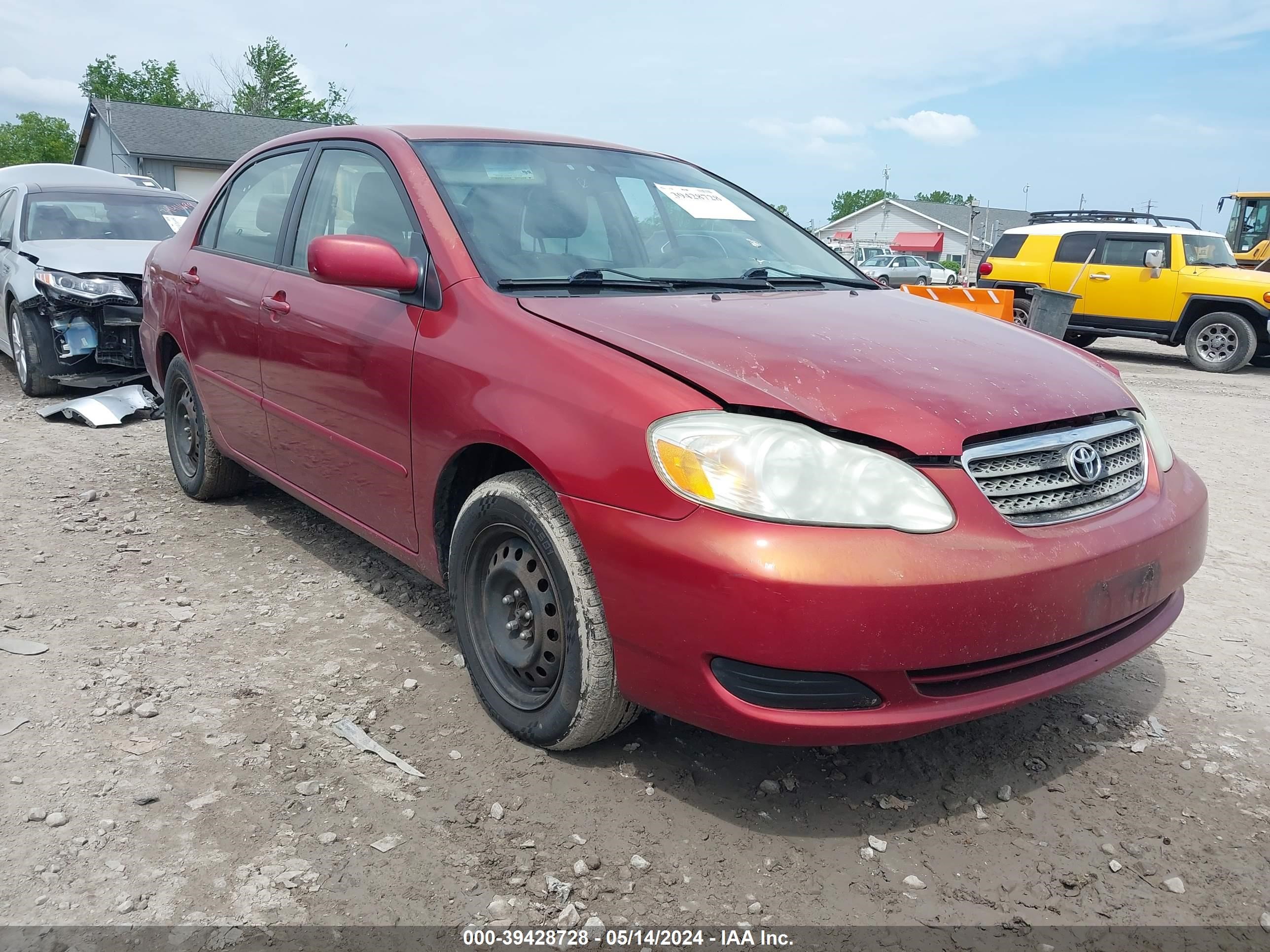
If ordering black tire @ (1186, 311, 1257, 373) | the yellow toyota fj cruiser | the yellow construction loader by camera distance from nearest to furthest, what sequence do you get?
1. black tire @ (1186, 311, 1257, 373)
2. the yellow toyota fj cruiser
3. the yellow construction loader

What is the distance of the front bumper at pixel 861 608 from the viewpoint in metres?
2.07

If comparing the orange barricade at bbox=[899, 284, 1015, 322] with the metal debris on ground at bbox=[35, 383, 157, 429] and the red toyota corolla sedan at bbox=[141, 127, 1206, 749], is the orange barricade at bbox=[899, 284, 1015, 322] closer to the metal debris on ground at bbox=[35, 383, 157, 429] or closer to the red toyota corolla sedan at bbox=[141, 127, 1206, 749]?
the red toyota corolla sedan at bbox=[141, 127, 1206, 749]

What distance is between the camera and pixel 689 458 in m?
2.19

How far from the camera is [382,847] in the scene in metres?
2.34

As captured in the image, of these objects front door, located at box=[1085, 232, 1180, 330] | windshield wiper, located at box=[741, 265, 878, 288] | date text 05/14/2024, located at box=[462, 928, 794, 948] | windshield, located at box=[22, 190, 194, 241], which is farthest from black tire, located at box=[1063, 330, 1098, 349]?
date text 05/14/2024, located at box=[462, 928, 794, 948]

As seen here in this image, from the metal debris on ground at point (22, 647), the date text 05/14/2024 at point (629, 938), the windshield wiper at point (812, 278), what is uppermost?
the windshield wiper at point (812, 278)

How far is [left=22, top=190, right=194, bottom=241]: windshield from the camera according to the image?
827 cm

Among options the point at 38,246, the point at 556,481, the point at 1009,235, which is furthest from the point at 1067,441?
the point at 1009,235

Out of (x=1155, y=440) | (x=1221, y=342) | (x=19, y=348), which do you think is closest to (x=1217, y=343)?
(x=1221, y=342)

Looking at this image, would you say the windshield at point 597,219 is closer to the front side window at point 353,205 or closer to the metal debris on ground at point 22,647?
the front side window at point 353,205

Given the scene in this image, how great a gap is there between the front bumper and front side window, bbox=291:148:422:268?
139 centimetres

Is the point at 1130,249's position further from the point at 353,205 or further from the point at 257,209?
the point at 353,205

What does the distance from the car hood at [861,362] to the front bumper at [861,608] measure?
197 millimetres

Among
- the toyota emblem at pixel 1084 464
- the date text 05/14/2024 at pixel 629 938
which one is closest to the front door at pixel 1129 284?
the toyota emblem at pixel 1084 464
